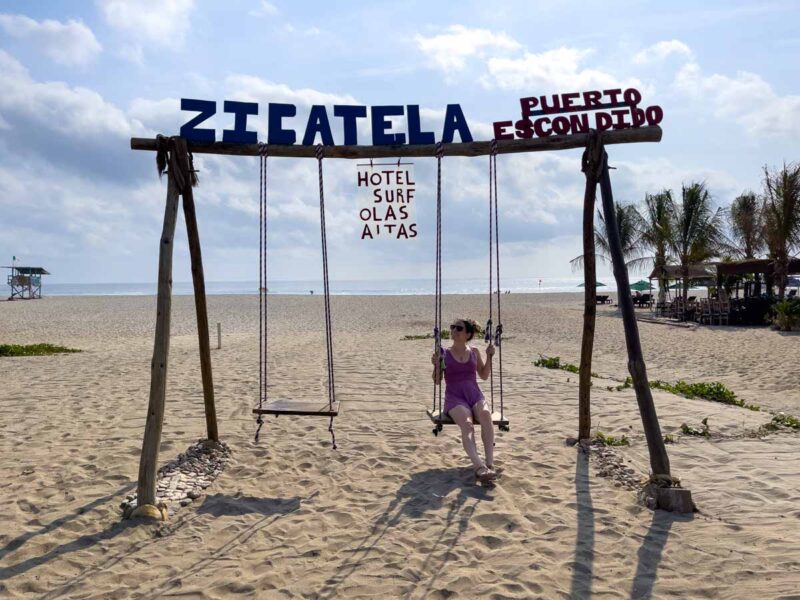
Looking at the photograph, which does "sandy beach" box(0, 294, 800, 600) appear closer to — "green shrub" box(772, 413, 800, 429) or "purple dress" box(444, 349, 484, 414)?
"green shrub" box(772, 413, 800, 429)

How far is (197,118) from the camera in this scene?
548 cm

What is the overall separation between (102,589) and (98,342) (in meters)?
15.5

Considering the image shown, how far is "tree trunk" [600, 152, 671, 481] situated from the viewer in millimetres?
4855

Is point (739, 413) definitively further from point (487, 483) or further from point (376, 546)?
point (376, 546)

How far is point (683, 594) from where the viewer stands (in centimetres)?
339

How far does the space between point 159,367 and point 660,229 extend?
1205 inches

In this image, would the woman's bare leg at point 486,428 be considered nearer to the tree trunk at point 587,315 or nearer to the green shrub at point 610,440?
the tree trunk at point 587,315

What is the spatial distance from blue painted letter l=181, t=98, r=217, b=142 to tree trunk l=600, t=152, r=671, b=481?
11.6ft

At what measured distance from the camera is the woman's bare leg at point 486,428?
17.4 ft

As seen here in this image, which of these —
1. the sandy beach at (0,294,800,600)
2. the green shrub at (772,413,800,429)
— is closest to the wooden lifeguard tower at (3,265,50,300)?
the sandy beach at (0,294,800,600)

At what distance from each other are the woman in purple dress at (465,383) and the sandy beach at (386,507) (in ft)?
1.38

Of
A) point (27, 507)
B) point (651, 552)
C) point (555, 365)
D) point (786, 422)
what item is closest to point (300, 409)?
point (27, 507)

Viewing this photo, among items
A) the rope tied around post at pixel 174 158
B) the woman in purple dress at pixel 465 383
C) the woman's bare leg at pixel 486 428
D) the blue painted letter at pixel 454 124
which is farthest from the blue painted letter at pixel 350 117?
the woman's bare leg at pixel 486 428

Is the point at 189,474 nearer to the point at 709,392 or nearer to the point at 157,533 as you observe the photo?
the point at 157,533
